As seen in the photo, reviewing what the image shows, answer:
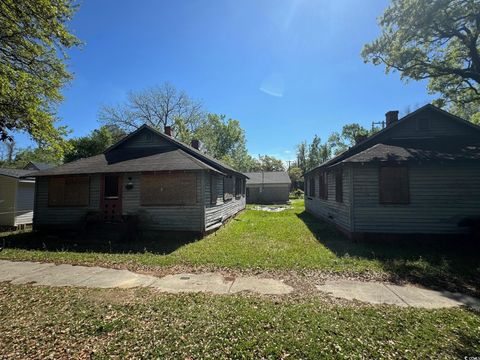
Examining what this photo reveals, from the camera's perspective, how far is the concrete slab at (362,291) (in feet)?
16.6

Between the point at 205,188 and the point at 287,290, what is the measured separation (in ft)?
22.5

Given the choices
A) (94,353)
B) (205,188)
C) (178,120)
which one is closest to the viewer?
(94,353)

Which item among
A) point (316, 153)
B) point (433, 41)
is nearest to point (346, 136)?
point (316, 153)

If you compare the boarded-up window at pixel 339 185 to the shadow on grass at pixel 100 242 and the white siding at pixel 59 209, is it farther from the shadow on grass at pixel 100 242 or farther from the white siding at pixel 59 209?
the white siding at pixel 59 209

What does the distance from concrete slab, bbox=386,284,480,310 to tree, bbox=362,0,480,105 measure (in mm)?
14431

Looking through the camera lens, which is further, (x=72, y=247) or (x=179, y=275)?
(x=72, y=247)

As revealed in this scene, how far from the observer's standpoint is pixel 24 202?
15.3 m

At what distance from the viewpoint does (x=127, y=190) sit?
11898 millimetres

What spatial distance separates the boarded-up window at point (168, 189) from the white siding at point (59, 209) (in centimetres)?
272

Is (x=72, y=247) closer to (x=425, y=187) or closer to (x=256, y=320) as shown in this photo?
(x=256, y=320)

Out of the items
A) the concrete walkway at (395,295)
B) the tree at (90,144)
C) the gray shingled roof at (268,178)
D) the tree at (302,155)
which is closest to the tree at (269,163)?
the tree at (302,155)

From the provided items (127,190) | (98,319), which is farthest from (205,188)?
(98,319)

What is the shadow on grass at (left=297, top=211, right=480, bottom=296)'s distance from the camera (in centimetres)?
613

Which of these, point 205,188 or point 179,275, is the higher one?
point 205,188
